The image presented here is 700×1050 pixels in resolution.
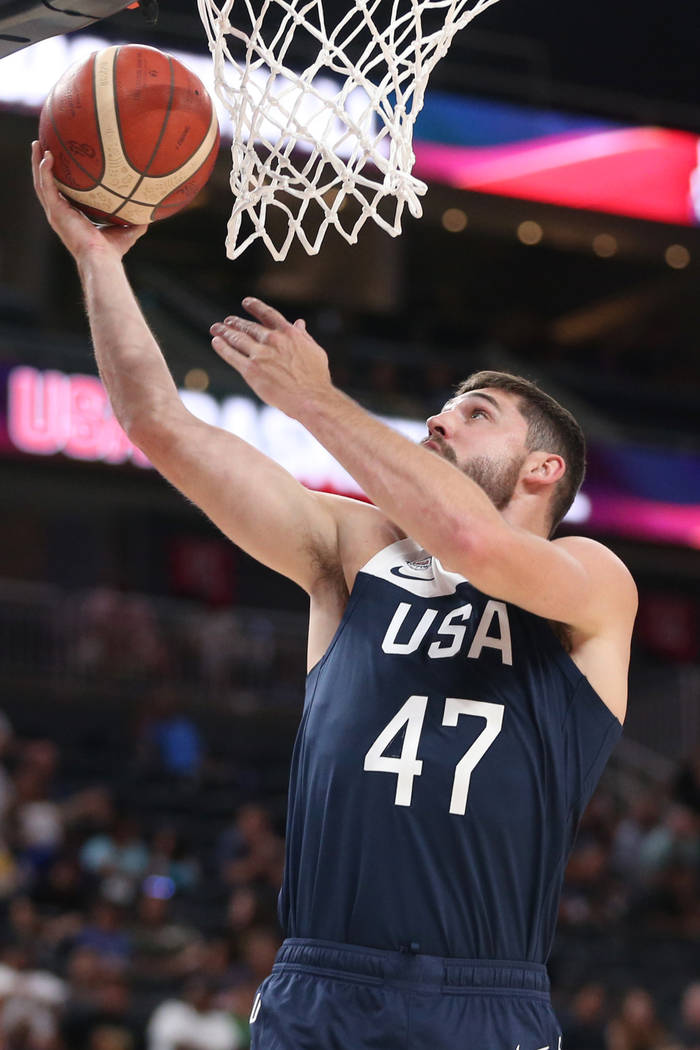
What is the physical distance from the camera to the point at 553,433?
307 centimetres

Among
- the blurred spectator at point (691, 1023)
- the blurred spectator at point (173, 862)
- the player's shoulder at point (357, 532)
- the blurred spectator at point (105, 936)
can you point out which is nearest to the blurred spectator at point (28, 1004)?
the blurred spectator at point (105, 936)

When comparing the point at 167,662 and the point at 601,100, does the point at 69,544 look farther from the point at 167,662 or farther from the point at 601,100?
the point at 601,100

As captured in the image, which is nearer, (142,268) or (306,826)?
(306,826)

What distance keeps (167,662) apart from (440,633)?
1218cm

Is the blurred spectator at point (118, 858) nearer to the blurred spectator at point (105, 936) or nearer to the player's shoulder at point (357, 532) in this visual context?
the blurred spectator at point (105, 936)

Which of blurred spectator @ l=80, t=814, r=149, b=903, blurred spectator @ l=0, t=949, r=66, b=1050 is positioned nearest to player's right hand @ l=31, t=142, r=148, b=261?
blurred spectator @ l=0, t=949, r=66, b=1050

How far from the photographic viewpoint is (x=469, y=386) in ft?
10.5

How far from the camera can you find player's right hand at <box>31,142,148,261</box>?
3.12 meters

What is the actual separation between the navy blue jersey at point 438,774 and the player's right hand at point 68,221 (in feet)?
3.05

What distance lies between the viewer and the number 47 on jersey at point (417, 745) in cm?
263

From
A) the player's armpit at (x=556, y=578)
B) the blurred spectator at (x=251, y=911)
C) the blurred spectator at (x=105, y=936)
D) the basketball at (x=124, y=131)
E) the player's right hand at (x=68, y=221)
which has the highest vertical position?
the basketball at (x=124, y=131)

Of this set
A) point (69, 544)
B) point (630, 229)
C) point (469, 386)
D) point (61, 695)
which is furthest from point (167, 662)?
point (469, 386)

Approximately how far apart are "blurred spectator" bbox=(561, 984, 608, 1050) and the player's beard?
6827 millimetres

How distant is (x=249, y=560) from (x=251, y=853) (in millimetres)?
8588
